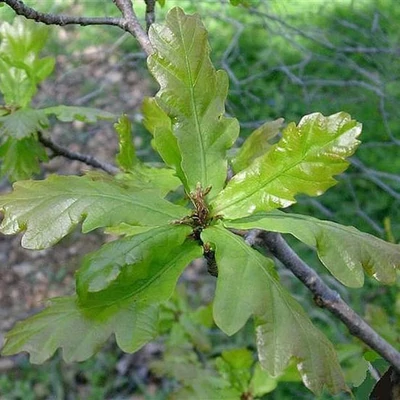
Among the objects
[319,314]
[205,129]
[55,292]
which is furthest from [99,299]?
[55,292]

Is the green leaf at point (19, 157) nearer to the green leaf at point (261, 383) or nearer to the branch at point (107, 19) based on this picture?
the branch at point (107, 19)

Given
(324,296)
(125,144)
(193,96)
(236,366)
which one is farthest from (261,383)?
(193,96)

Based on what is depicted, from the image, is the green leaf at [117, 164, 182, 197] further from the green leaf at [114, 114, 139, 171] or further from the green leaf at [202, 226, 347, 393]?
the green leaf at [202, 226, 347, 393]

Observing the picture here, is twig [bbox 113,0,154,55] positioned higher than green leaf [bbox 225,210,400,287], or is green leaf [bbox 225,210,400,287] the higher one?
twig [bbox 113,0,154,55]

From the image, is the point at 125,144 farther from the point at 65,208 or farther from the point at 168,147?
the point at 65,208

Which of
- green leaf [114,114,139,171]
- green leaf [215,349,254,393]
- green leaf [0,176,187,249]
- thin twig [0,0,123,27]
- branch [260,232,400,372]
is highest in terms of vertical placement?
thin twig [0,0,123,27]

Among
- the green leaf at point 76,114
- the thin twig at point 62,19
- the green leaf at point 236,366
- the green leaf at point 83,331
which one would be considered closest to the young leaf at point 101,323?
the green leaf at point 83,331

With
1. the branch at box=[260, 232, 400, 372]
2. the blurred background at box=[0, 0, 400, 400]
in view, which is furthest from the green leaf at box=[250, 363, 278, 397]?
the branch at box=[260, 232, 400, 372]
